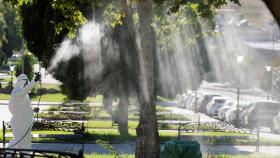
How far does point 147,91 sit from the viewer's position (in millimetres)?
17531

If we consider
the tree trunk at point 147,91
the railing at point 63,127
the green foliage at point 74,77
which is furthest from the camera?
the green foliage at point 74,77

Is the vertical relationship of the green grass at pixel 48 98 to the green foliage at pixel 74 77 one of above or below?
below

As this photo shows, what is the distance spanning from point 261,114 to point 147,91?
16.3 metres

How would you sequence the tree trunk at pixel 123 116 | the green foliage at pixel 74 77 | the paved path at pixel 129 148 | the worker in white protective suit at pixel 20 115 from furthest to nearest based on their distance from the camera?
the green foliage at pixel 74 77, the tree trunk at pixel 123 116, the paved path at pixel 129 148, the worker in white protective suit at pixel 20 115

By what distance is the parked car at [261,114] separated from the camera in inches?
1273

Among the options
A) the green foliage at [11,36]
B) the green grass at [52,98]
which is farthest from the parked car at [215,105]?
the green foliage at [11,36]

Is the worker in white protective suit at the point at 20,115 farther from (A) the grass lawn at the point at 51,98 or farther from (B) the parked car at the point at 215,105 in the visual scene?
(A) the grass lawn at the point at 51,98

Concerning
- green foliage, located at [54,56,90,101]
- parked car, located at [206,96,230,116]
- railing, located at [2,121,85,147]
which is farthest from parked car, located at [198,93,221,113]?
railing, located at [2,121,85,147]

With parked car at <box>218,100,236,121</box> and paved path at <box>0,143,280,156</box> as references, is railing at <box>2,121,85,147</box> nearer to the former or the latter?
paved path at <box>0,143,280,156</box>

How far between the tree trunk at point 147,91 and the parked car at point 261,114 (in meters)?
15.2

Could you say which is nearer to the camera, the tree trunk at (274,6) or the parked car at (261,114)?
the tree trunk at (274,6)

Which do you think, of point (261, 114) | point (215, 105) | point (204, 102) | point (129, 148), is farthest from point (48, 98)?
point (129, 148)

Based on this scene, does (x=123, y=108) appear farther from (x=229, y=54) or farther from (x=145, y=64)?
(x=229, y=54)

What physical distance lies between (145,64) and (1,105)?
25.9m
